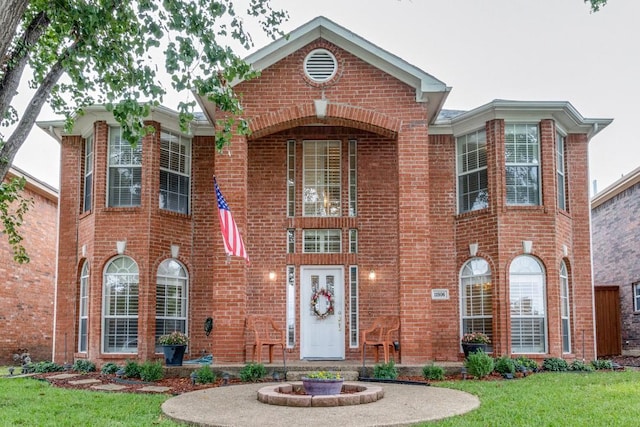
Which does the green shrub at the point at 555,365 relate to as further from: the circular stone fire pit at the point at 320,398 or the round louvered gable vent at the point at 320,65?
the round louvered gable vent at the point at 320,65

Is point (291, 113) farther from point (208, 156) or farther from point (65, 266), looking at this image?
point (65, 266)

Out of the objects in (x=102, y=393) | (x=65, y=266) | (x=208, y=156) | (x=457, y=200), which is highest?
(x=208, y=156)

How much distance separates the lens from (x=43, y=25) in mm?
8188

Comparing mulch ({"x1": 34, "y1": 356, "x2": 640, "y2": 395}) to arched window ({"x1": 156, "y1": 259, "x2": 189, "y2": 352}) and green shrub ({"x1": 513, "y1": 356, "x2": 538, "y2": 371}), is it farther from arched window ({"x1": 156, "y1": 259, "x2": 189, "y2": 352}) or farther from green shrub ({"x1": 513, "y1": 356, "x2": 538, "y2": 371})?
arched window ({"x1": 156, "y1": 259, "x2": 189, "y2": 352})

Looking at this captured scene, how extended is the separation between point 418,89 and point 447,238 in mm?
3648

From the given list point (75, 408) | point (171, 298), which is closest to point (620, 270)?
point (171, 298)

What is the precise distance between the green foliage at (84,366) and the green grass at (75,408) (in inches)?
91.2

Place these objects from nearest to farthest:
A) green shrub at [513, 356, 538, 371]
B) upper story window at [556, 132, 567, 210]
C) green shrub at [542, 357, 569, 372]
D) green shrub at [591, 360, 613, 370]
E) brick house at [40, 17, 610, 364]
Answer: green shrub at [513, 356, 538, 371] < green shrub at [542, 357, 569, 372] < brick house at [40, 17, 610, 364] < green shrub at [591, 360, 613, 370] < upper story window at [556, 132, 567, 210]

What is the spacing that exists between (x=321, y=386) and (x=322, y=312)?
18.4ft

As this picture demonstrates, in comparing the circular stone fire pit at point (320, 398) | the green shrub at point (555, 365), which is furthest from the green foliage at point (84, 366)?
the green shrub at point (555, 365)

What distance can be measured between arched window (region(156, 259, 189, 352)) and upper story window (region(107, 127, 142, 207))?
1635mm

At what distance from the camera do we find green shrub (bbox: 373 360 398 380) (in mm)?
12102

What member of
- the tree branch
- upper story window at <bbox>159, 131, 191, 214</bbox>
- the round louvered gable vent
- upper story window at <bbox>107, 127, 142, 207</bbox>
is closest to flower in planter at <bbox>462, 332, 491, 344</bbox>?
the round louvered gable vent

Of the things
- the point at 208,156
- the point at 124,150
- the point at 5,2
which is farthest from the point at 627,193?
the point at 5,2
